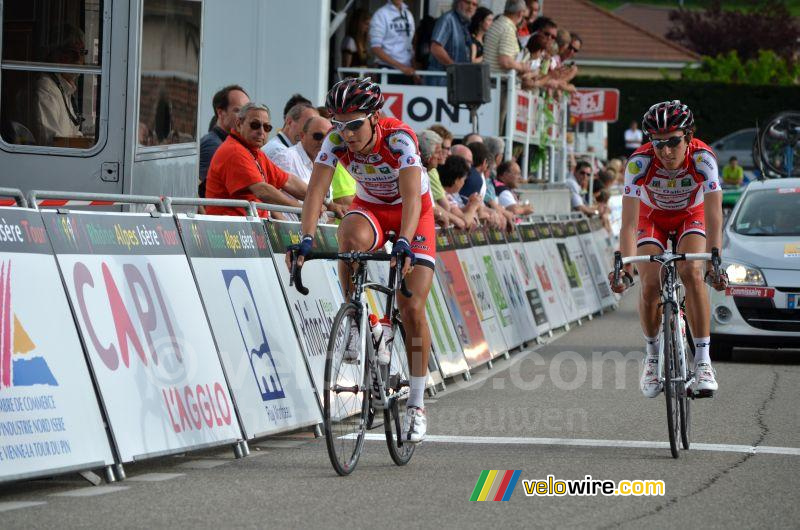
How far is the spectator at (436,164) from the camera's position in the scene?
14.4 metres

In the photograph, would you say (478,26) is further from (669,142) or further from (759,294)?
(669,142)

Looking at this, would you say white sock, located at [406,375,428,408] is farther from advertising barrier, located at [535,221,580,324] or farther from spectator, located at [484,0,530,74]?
spectator, located at [484,0,530,74]

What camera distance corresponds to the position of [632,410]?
11.5 m

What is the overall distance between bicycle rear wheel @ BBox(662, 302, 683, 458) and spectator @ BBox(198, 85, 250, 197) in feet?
16.0

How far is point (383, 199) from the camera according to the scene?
9.14 metres

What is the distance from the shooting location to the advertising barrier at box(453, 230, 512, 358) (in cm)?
1500

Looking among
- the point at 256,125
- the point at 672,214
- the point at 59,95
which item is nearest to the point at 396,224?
the point at 672,214

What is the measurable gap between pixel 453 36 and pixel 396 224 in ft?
46.1

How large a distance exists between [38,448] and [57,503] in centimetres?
27

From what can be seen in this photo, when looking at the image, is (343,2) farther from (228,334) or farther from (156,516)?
(156,516)

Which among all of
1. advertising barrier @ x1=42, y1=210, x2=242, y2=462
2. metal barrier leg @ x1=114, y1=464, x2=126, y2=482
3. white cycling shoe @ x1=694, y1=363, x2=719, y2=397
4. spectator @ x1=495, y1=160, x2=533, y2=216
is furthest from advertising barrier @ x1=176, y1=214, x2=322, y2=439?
spectator @ x1=495, y1=160, x2=533, y2=216

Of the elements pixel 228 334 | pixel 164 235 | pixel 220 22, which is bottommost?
pixel 228 334

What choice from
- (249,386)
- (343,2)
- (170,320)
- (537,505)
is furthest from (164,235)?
(343,2)

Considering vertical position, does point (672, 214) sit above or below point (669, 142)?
below
